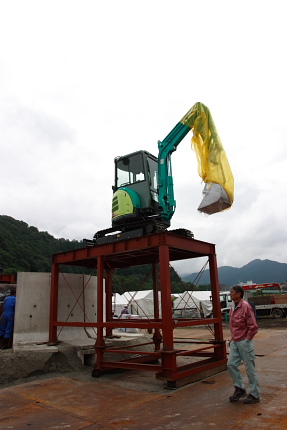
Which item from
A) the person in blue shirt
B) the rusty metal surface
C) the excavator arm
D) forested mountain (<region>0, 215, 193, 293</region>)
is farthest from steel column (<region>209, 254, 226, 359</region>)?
forested mountain (<region>0, 215, 193, 293</region>)

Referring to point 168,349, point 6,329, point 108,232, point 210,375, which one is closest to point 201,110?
point 108,232

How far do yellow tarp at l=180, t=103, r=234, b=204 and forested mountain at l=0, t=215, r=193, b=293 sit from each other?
120 feet

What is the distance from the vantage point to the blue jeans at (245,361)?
18.2ft

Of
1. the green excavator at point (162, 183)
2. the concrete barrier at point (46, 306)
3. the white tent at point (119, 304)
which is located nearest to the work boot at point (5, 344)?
the concrete barrier at point (46, 306)

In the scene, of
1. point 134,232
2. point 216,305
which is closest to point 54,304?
point 134,232

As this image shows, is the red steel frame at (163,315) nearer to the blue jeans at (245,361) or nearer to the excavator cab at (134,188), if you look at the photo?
the excavator cab at (134,188)

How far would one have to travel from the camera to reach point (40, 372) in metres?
8.85

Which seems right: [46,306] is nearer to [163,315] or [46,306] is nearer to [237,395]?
[163,315]

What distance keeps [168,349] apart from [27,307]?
498cm

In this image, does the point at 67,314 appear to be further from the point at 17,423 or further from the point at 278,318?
the point at 278,318

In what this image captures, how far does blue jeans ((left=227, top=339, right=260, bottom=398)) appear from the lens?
5543mm

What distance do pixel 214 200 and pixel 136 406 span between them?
4.68 m

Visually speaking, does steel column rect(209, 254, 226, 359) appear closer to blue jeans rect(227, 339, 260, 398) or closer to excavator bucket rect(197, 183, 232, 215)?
excavator bucket rect(197, 183, 232, 215)

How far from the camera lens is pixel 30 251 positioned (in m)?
56.5
